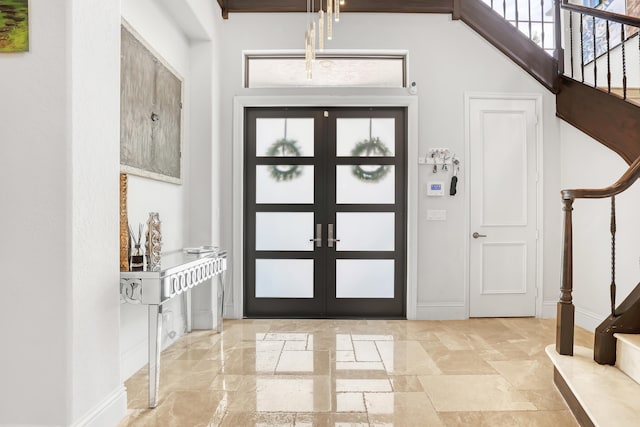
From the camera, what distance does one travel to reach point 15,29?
1980 millimetres

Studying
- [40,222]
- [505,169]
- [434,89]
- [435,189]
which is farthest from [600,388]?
[434,89]

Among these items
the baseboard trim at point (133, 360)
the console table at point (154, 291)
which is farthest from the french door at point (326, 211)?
the console table at point (154, 291)

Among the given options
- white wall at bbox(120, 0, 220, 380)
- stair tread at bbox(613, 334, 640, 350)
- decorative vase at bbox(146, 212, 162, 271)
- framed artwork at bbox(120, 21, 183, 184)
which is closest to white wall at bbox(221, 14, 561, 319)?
white wall at bbox(120, 0, 220, 380)

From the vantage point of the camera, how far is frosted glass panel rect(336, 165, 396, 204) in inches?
190

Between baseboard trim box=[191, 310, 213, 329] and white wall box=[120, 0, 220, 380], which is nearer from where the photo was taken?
white wall box=[120, 0, 220, 380]

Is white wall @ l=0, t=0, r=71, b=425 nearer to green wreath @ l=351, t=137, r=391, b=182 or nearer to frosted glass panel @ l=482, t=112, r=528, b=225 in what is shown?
green wreath @ l=351, t=137, r=391, b=182

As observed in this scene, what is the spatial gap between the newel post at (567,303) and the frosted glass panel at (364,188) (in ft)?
7.16

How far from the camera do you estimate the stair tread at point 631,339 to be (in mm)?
2480

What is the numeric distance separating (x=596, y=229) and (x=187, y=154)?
4.34 metres

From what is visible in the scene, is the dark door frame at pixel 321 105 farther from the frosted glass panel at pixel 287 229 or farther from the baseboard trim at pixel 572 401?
the baseboard trim at pixel 572 401

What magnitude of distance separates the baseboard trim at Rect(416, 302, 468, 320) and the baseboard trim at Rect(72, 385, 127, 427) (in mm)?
3240

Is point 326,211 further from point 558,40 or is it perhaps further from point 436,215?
point 558,40

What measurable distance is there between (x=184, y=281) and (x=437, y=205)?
2975 mm

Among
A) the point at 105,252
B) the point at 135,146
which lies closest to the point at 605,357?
the point at 105,252
